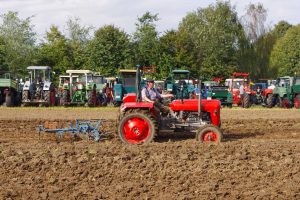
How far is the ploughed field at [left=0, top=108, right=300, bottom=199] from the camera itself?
8133 mm

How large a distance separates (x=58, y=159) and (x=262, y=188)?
3.31 meters

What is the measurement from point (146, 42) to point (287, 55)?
44.4 ft

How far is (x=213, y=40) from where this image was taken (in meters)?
51.2

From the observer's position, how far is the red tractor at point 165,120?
12.1m

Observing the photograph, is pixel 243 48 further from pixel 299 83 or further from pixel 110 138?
pixel 110 138

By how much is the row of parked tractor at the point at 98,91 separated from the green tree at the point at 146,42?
46.0 feet

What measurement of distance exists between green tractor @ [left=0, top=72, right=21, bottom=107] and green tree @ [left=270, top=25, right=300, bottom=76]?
28651mm

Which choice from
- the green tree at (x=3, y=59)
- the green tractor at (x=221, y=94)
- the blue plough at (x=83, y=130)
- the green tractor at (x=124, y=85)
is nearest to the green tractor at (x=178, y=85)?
the green tractor at (x=221, y=94)

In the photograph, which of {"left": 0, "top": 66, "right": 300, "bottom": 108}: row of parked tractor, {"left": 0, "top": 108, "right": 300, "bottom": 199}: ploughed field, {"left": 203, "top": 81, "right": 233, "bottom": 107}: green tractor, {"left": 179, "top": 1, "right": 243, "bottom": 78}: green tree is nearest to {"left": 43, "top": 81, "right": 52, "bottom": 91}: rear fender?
{"left": 0, "top": 66, "right": 300, "bottom": 108}: row of parked tractor

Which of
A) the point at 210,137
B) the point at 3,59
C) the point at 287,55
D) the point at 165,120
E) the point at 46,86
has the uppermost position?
the point at 287,55

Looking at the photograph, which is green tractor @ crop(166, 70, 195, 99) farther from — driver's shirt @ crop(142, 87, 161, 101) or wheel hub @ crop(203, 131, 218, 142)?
wheel hub @ crop(203, 131, 218, 142)

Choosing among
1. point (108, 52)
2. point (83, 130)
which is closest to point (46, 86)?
point (83, 130)

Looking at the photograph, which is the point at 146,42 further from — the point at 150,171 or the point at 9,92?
the point at 150,171

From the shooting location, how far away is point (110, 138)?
1315 cm
